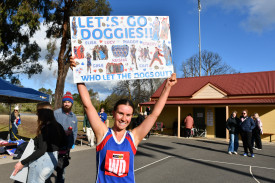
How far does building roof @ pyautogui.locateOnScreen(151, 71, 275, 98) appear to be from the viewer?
1836 centimetres

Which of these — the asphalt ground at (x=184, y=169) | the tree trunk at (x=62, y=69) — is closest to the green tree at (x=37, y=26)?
the tree trunk at (x=62, y=69)

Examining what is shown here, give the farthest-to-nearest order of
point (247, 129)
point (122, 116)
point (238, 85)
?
point (238, 85)
point (247, 129)
point (122, 116)

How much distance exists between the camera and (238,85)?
64.7 ft

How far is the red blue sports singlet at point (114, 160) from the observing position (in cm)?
199

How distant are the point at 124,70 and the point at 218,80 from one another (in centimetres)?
2039

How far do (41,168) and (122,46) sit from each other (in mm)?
1888

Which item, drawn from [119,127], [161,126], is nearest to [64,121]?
[119,127]

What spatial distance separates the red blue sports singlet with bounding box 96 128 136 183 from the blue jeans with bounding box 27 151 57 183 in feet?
3.99

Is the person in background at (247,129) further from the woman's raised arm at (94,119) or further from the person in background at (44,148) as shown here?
the woman's raised arm at (94,119)

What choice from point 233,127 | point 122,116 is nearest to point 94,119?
point 122,116

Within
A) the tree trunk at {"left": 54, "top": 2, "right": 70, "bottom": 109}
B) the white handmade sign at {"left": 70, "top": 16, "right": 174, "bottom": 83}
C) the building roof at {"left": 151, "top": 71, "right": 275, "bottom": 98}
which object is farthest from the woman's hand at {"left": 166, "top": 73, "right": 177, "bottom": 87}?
the building roof at {"left": 151, "top": 71, "right": 275, "bottom": 98}

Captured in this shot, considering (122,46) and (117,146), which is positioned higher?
(122,46)

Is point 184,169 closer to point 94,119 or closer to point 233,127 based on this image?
point 233,127

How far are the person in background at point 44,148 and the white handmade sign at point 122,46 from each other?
1005mm
